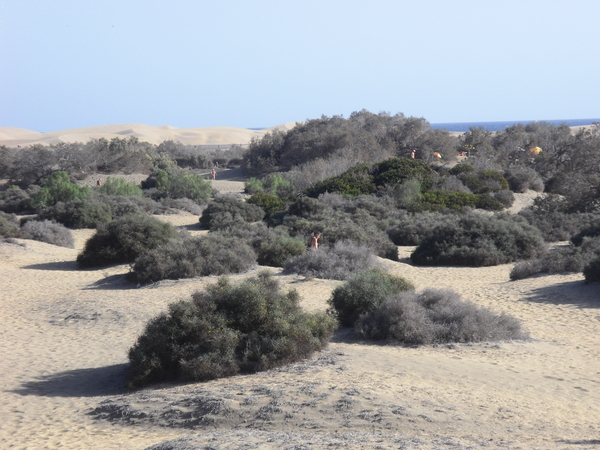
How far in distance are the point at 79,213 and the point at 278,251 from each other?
11.5m

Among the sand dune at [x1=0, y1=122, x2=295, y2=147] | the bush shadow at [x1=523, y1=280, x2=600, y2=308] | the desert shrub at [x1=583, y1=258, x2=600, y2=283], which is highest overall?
the desert shrub at [x1=583, y1=258, x2=600, y2=283]

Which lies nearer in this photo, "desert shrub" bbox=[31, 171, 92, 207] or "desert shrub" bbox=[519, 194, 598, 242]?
"desert shrub" bbox=[519, 194, 598, 242]

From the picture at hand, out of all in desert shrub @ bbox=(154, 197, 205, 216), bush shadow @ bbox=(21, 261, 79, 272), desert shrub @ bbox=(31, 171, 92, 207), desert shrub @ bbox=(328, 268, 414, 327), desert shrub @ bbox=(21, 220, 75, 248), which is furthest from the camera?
desert shrub @ bbox=(154, 197, 205, 216)

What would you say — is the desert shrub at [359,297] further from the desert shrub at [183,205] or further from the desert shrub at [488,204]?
the desert shrub at [183,205]

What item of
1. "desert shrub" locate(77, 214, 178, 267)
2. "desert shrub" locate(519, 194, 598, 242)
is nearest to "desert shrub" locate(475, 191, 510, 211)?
"desert shrub" locate(519, 194, 598, 242)

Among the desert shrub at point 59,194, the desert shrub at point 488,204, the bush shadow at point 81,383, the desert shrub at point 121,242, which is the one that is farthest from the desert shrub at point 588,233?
the desert shrub at point 59,194

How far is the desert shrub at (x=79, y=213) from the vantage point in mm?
24578

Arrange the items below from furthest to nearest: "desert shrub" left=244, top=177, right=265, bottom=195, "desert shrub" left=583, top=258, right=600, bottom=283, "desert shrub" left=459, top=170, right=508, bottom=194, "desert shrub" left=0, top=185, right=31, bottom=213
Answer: "desert shrub" left=244, top=177, right=265, bottom=195 < "desert shrub" left=459, top=170, right=508, bottom=194 < "desert shrub" left=0, top=185, right=31, bottom=213 < "desert shrub" left=583, top=258, right=600, bottom=283

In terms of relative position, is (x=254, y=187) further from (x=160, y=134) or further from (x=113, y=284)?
(x=160, y=134)

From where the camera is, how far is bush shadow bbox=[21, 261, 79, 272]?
17875 millimetres

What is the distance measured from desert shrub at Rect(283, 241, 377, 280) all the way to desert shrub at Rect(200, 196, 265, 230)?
7.46 metres

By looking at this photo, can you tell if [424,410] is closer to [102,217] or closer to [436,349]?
[436,349]

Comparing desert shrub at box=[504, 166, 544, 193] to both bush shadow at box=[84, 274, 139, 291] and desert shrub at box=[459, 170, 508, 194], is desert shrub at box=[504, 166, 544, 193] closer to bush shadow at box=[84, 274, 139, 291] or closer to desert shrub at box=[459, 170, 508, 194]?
desert shrub at box=[459, 170, 508, 194]

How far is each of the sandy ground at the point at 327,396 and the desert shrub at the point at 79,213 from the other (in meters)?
13.2
